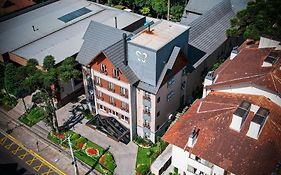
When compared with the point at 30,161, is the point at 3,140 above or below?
above

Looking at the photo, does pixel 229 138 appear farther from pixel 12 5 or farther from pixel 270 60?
pixel 12 5

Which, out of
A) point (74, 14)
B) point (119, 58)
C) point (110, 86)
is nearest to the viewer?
point (119, 58)

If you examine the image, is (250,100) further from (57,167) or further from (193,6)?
(193,6)

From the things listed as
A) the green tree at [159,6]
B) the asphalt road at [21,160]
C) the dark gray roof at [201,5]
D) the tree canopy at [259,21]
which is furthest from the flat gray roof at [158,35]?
the green tree at [159,6]

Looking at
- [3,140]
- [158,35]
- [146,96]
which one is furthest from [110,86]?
[3,140]

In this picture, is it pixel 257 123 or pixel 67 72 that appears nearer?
pixel 257 123

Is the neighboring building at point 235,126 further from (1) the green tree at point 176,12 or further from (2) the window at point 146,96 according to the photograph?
(1) the green tree at point 176,12
